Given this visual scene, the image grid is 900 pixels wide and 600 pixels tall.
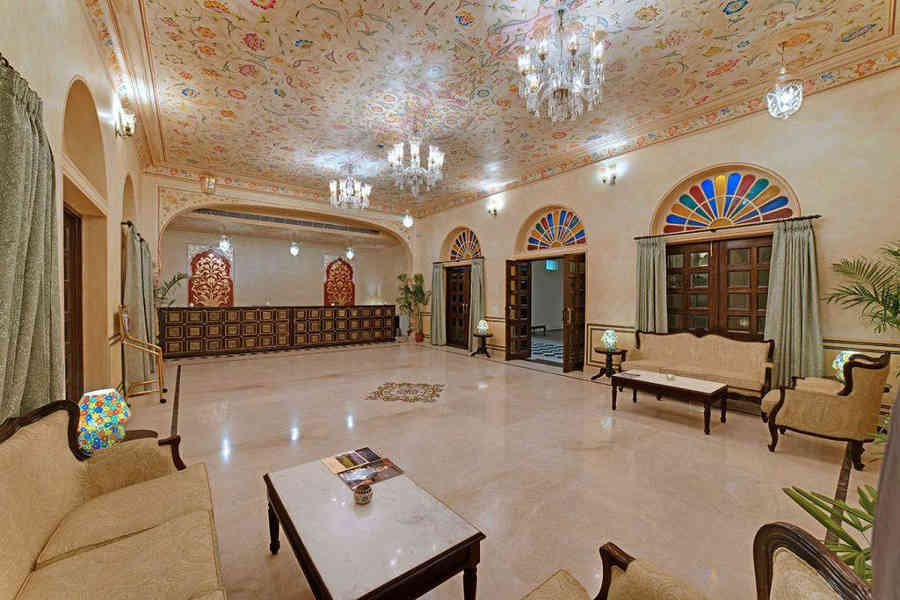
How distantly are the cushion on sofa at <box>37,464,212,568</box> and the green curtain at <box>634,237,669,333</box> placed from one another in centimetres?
558

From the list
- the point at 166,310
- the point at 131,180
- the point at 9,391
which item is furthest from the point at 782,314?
the point at 166,310

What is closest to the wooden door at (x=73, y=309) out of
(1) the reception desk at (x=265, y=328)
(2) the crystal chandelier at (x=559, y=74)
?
(2) the crystal chandelier at (x=559, y=74)

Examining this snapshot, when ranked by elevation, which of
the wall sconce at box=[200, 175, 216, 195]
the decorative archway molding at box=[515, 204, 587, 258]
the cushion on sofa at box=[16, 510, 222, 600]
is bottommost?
the cushion on sofa at box=[16, 510, 222, 600]

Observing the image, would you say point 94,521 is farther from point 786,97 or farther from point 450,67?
point 786,97

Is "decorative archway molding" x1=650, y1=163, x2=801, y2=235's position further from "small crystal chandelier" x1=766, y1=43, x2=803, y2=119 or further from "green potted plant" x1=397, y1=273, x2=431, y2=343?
"green potted plant" x1=397, y1=273, x2=431, y2=343

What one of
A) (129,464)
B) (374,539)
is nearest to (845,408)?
(374,539)

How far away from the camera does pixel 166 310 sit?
7.81 metres

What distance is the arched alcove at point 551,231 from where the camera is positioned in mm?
6801

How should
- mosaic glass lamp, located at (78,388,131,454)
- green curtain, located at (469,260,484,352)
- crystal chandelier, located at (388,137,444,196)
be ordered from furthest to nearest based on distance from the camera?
green curtain, located at (469,260,484,352)
crystal chandelier, located at (388,137,444,196)
mosaic glass lamp, located at (78,388,131,454)

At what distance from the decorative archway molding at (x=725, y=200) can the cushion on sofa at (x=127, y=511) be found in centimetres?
602

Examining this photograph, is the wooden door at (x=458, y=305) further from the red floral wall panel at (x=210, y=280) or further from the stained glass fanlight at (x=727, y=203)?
the red floral wall panel at (x=210, y=280)

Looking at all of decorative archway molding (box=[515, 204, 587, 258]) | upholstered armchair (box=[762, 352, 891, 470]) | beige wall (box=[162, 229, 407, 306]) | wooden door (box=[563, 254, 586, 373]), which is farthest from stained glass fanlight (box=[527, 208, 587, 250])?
beige wall (box=[162, 229, 407, 306])

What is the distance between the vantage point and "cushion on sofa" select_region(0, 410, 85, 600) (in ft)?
4.21

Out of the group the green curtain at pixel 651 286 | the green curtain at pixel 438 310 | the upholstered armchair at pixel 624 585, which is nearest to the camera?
the upholstered armchair at pixel 624 585
